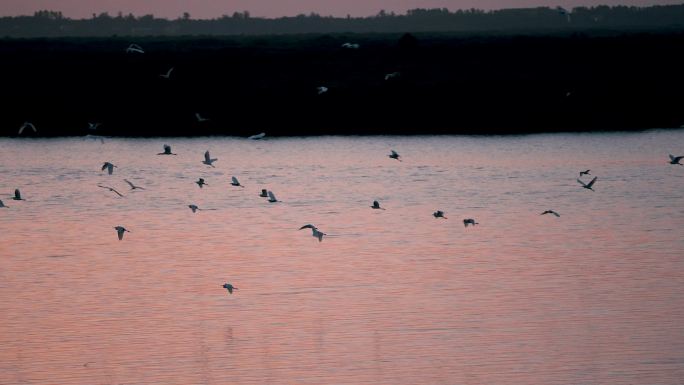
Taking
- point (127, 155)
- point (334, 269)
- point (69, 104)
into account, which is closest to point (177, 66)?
point (69, 104)

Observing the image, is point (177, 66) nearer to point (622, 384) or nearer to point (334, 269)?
point (334, 269)

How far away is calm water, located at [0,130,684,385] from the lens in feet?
59.8

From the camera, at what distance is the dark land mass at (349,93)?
183 ft

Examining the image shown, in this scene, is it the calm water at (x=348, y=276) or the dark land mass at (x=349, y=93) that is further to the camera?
the dark land mass at (x=349, y=93)

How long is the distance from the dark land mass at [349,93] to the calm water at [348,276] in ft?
41.0

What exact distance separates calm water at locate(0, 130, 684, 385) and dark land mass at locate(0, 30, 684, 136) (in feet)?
41.0

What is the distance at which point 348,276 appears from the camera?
24.0m

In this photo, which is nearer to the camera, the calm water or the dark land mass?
the calm water

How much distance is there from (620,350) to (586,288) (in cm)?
426

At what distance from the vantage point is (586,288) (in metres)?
22.8

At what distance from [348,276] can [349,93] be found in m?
34.9

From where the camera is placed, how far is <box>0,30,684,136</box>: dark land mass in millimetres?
55812

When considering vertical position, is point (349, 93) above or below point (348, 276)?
below

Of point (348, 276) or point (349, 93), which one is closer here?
point (348, 276)
